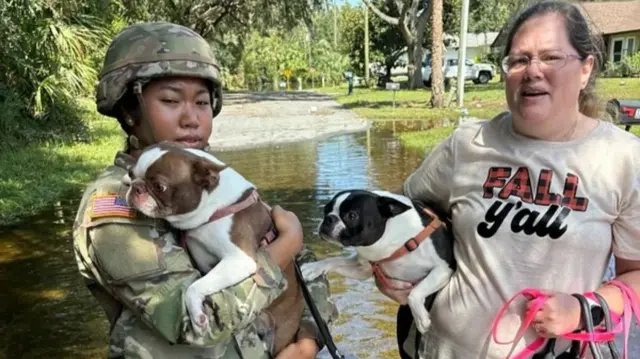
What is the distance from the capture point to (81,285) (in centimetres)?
624

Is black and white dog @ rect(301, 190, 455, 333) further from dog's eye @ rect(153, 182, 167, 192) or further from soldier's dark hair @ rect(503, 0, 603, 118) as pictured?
dog's eye @ rect(153, 182, 167, 192)

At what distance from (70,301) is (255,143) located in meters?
10.3

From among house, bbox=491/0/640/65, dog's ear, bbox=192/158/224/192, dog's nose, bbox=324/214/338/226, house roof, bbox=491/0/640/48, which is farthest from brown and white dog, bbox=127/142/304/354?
house, bbox=491/0/640/65

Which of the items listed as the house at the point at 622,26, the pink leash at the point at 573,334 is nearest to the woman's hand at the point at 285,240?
the pink leash at the point at 573,334

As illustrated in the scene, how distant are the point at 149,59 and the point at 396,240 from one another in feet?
3.90

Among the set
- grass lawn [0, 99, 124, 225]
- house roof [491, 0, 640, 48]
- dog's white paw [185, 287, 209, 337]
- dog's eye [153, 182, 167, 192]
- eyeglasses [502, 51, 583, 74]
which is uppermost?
house roof [491, 0, 640, 48]

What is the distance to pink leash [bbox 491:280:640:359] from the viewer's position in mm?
2041

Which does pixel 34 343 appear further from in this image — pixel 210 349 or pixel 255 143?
pixel 255 143

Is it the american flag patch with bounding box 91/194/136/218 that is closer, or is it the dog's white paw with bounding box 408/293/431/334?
the american flag patch with bounding box 91/194/136/218

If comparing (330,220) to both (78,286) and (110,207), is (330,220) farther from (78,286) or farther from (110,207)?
(78,286)

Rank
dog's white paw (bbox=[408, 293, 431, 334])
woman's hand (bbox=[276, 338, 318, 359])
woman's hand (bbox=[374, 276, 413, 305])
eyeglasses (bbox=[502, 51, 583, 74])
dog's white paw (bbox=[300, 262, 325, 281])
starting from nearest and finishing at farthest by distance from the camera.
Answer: eyeglasses (bbox=[502, 51, 583, 74]), woman's hand (bbox=[276, 338, 318, 359]), dog's white paw (bbox=[408, 293, 431, 334]), woman's hand (bbox=[374, 276, 413, 305]), dog's white paw (bbox=[300, 262, 325, 281])

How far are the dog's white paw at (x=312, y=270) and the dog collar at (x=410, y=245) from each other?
0.23m

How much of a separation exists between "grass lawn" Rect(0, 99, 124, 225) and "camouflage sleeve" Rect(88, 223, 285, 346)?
7419 millimetres

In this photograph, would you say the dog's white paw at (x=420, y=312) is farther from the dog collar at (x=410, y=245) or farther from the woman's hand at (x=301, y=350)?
the woman's hand at (x=301, y=350)
